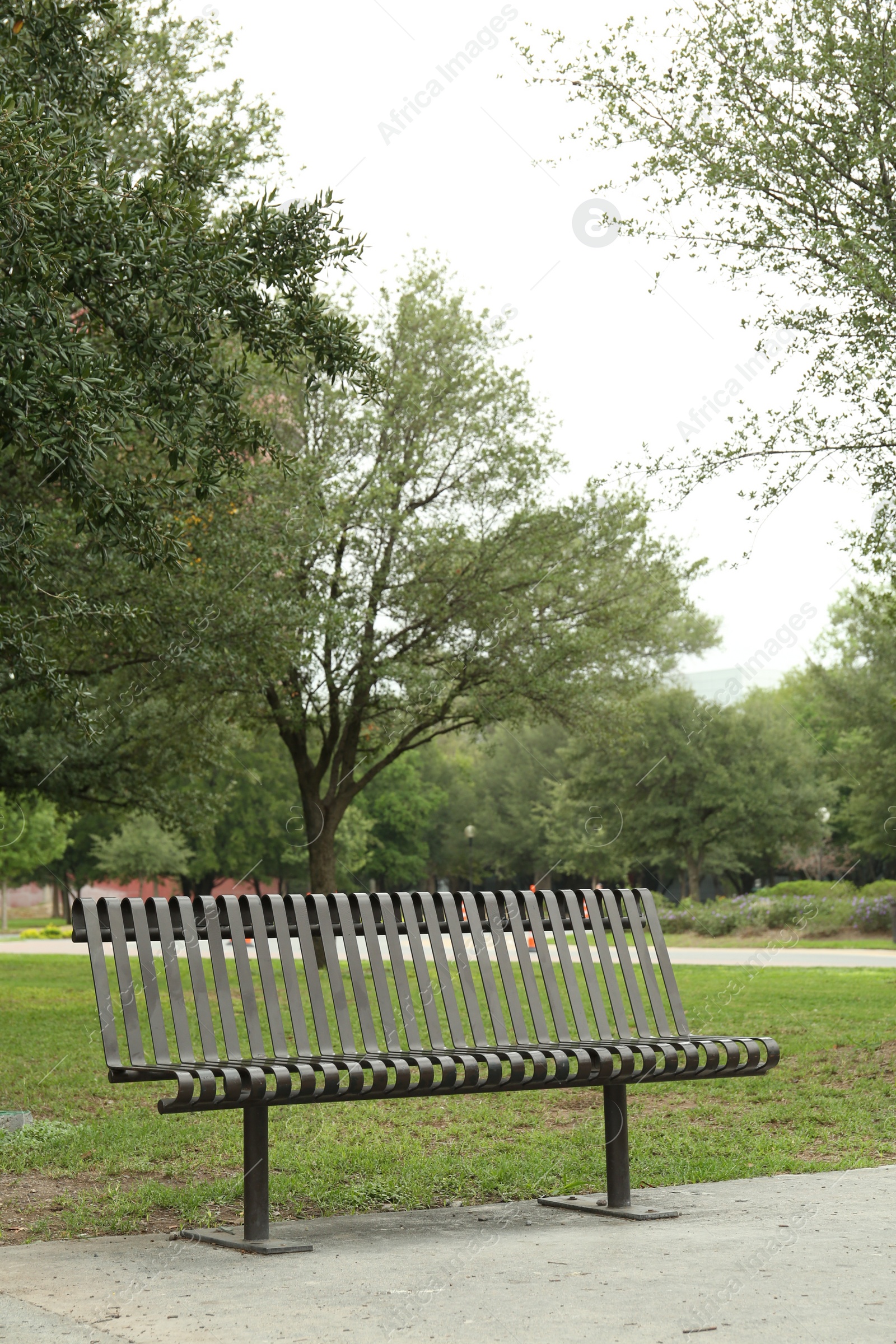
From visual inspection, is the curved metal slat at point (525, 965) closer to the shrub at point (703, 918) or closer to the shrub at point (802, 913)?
the shrub at point (802, 913)

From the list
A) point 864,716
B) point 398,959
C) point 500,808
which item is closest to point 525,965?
point 398,959

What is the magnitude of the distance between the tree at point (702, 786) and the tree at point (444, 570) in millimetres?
20206

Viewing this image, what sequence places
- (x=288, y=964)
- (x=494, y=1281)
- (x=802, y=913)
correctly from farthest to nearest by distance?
(x=802, y=913)
(x=288, y=964)
(x=494, y=1281)

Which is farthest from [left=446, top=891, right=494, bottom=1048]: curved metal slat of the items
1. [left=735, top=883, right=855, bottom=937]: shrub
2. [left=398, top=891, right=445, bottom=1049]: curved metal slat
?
[left=735, top=883, right=855, bottom=937]: shrub

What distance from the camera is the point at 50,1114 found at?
7984mm

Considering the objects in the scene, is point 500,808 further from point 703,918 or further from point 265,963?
point 265,963

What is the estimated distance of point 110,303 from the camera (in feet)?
24.4

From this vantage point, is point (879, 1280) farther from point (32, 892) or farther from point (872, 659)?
point (32, 892)

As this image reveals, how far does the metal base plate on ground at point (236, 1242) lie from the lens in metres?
4.70

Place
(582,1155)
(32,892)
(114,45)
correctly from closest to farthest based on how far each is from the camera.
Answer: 1. (582,1155)
2. (114,45)
3. (32,892)

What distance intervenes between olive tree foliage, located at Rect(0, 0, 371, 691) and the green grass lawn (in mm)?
2794

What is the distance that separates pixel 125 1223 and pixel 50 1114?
302 cm

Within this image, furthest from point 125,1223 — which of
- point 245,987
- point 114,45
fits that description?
point 114,45

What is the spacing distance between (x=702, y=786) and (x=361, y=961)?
36.4 meters
